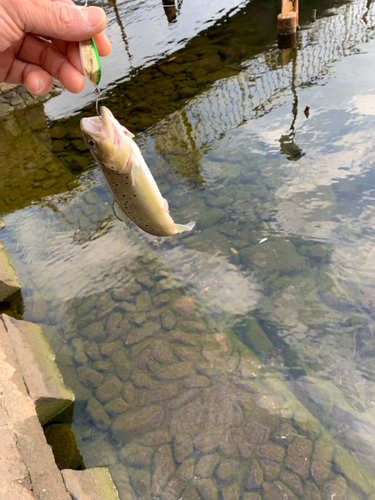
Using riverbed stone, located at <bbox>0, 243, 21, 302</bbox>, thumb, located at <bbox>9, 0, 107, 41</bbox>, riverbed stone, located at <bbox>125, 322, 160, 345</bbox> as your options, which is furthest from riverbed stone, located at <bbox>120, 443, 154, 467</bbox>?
thumb, located at <bbox>9, 0, 107, 41</bbox>

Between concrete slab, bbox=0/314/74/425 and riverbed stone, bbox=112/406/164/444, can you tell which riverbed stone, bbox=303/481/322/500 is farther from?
concrete slab, bbox=0/314/74/425

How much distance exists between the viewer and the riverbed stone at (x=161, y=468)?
371cm

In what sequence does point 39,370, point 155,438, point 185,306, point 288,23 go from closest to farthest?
point 155,438, point 39,370, point 185,306, point 288,23

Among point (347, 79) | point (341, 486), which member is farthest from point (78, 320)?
point (347, 79)

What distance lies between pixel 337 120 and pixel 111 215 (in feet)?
15.0

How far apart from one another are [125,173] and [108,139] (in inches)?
9.3

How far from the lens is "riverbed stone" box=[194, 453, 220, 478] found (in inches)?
146

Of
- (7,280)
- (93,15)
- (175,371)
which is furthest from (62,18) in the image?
(7,280)

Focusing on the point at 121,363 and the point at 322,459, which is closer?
the point at 322,459

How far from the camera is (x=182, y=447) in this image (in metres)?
3.89

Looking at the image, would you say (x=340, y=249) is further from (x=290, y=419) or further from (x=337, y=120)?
(x=337, y=120)

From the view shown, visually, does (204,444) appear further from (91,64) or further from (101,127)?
(91,64)

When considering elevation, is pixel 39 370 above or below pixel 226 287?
above

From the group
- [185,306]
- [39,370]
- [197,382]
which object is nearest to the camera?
Result: [197,382]
